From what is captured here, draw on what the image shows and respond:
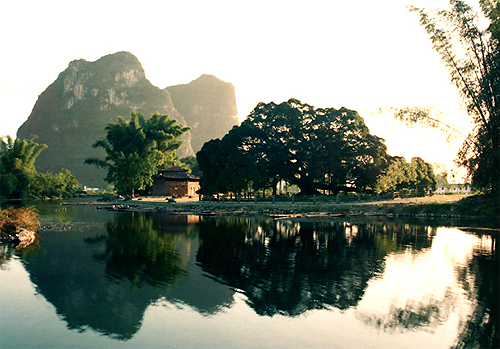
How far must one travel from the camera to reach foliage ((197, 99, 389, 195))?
46375 millimetres

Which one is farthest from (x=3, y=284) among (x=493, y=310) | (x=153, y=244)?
(x=493, y=310)

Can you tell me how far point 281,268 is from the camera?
15.0 meters

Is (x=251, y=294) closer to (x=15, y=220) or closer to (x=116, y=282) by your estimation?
(x=116, y=282)

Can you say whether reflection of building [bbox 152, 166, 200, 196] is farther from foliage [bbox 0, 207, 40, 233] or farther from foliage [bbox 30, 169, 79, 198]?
foliage [bbox 0, 207, 40, 233]

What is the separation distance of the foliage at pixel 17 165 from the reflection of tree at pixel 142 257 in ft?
185

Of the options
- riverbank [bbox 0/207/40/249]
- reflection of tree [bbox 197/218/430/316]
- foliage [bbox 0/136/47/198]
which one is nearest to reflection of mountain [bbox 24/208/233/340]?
reflection of tree [bbox 197/218/430/316]

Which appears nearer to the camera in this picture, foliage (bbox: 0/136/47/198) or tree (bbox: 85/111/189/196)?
tree (bbox: 85/111/189/196)

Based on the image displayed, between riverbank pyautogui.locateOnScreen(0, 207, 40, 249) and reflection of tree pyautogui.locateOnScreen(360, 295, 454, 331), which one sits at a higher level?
riverbank pyautogui.locateOnScreen(0, 207, 40, 249)

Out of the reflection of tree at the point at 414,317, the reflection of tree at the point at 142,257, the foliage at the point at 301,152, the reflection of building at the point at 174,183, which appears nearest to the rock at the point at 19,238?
the reflection of tree at the point at 142,257

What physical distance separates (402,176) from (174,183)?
4026cm

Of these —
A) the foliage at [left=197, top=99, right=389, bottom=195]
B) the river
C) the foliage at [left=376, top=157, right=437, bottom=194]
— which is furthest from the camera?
the foliage at [left=376, top=157, right=437, bottom=194]

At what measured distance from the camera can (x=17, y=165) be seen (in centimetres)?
7356

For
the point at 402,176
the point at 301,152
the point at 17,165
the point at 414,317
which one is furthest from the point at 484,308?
the point at 17,165

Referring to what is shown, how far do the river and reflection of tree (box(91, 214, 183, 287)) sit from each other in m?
0.07
